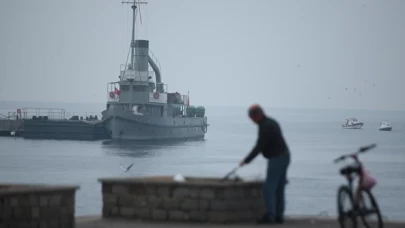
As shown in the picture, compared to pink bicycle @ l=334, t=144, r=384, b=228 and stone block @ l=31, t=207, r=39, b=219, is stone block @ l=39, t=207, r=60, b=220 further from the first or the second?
pink bicycle @ l=334, t=144, r=384, b=228

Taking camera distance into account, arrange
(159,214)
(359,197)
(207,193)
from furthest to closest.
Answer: (159,214)
(207,193)
(359,197)

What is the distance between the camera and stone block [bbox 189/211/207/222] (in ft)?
38.4

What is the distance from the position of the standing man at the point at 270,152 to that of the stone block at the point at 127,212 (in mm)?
1983

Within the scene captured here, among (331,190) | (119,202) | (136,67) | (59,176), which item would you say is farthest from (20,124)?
(119,202)

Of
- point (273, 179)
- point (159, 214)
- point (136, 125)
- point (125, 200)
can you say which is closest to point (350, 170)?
point (273, 179)

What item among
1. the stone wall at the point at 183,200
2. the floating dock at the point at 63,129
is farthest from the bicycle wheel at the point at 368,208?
the floating dock at the point at 63,129

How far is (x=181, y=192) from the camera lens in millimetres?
11766

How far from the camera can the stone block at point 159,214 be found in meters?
12.0

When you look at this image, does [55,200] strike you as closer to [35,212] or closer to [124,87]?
[35,212]

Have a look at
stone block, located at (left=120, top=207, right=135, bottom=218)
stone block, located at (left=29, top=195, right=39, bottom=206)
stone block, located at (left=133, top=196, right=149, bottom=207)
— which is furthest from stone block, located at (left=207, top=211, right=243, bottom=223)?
stone block, located at (left=29, top=195, right=39, bottom=206)

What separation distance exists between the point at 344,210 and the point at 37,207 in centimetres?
403

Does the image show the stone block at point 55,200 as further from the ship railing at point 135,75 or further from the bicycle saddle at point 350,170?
the ship railing at point 135,75

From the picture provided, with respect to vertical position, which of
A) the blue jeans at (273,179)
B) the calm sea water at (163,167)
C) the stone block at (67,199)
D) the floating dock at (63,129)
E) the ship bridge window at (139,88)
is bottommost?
the calm sea water at (163,167)

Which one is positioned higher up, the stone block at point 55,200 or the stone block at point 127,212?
the stone block at point 55,200
